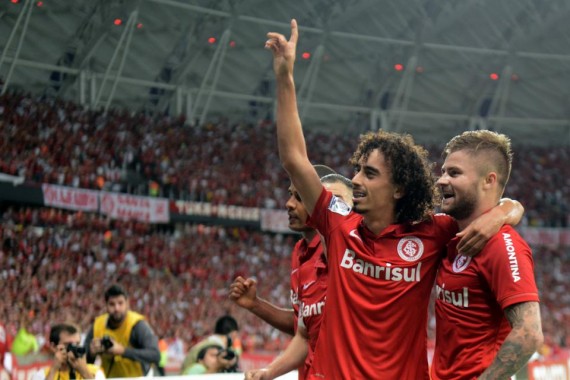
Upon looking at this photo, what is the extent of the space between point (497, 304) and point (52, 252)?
19735 millimetres

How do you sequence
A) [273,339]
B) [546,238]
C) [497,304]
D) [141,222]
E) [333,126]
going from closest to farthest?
[497,304], [273,339], [141,222], [546,238], [333,126]

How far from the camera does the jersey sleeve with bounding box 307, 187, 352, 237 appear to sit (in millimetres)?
3408

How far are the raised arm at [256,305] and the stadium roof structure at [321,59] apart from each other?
23.6m

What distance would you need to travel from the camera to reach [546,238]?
1425 inches

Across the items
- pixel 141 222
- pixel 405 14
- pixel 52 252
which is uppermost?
pixel 405 14

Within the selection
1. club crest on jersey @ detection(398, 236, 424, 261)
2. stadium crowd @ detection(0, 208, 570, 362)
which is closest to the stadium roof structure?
stadium crowd @ detection(0, 208, 570, 362)

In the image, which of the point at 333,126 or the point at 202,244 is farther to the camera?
the point at 333,126

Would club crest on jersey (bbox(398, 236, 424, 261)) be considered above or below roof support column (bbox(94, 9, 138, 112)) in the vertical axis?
below

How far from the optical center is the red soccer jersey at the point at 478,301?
10.3ft

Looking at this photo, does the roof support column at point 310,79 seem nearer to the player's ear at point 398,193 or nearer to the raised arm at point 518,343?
the player's ear at point 398,193

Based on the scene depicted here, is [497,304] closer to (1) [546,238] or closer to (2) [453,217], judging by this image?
(2) [453,217]

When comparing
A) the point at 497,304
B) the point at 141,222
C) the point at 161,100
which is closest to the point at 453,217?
the point at 497,304

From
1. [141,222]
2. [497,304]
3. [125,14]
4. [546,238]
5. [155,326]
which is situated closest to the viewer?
[497,304]

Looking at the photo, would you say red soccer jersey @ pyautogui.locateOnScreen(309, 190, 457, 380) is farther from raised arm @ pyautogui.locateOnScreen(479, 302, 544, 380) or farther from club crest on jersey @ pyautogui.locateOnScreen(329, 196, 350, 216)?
raised arm @ pyautogui.locateOnScreen(479, 302, 544, 380)
